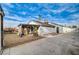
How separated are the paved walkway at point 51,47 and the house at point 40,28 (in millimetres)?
102

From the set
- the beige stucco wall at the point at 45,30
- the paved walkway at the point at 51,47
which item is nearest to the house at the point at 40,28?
the beige stucco wall at the point at 45,30

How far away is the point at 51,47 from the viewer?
2.12 meters

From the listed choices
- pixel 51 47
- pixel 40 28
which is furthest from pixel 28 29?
pixel 51 47

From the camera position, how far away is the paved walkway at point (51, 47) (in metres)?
2.09

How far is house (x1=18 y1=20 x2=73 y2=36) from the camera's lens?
6.91 ft

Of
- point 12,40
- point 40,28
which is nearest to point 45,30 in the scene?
point 40,28

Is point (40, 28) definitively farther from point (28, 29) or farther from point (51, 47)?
point (51, 47)

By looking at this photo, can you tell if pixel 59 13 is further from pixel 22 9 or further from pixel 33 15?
pixel 22 9

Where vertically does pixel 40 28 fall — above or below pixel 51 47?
above

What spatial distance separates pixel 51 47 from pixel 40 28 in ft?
0.99

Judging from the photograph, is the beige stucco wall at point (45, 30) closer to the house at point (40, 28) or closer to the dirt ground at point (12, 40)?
the house at point (40, 28)

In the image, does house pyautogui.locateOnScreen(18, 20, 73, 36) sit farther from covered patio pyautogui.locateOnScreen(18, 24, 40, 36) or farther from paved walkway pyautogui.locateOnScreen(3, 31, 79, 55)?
Answer: paved walkway pyautogui.locateOnScreen(3, 31, 79, 55)

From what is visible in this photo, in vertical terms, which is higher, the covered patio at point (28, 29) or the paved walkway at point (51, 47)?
the covered patio at point (28, 29)

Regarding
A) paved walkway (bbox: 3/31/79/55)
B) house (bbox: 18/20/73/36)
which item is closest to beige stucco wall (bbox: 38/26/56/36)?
house (bbox: 18/20/73/36)
